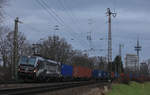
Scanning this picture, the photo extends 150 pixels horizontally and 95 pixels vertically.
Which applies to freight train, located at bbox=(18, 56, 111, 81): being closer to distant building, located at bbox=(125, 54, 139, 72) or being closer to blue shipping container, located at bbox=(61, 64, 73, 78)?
blue shipping container, located at bbox=(61, 64, 73, 78)

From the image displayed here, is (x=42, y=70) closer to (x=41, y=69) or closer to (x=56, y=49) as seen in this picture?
(x=41, y=69)

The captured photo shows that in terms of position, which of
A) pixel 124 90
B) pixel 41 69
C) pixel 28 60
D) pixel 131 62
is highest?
pixel 131 62

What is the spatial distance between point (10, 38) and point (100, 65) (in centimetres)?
6497

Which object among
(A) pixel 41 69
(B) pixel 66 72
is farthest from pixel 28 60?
(B) pixel 66 72

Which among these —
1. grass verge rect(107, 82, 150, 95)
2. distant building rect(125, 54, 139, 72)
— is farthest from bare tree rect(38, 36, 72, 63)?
distant building rect(125, 54, 139, 72)

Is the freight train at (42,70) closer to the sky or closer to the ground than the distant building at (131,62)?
closer to the ground

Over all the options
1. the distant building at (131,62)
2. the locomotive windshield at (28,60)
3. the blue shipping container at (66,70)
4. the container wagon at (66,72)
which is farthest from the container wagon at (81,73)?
the distant building at (131,62)

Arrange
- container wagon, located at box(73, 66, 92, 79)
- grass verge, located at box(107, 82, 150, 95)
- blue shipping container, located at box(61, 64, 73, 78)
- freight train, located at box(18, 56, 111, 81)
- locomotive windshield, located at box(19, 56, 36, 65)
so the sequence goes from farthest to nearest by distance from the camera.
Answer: container wagon, located at box(73, 66, 92, 79) < blue shipping container, located at box(61, 64, 73, 78) < grass verge, located at box(107, 82, 150, 95) < locomotive windshield, located at box(19, 56, 36, 65) < freight train, located at box(18, 56, 111, 81)

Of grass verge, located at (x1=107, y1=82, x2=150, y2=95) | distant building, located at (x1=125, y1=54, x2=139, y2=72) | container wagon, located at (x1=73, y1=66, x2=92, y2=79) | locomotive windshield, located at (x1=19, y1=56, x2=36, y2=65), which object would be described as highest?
distant building, located at (x1=125, y1=54, x2=139, y2=72)

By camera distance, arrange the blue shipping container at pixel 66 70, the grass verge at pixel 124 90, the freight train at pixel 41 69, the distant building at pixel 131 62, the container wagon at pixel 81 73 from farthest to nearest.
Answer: the distant building at pixel 131 62 < the container wagon at pixel 81 73 < the blue shipping container at pixel 66 70 < the grass verge at pixel 124 90 < the freight train at pixel 41 69

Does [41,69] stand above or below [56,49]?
below

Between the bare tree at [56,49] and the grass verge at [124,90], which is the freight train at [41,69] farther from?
the bare tree at [56,49]

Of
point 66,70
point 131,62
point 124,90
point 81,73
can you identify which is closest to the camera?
point 124,90

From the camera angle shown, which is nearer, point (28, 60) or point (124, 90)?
point (28, 60)
